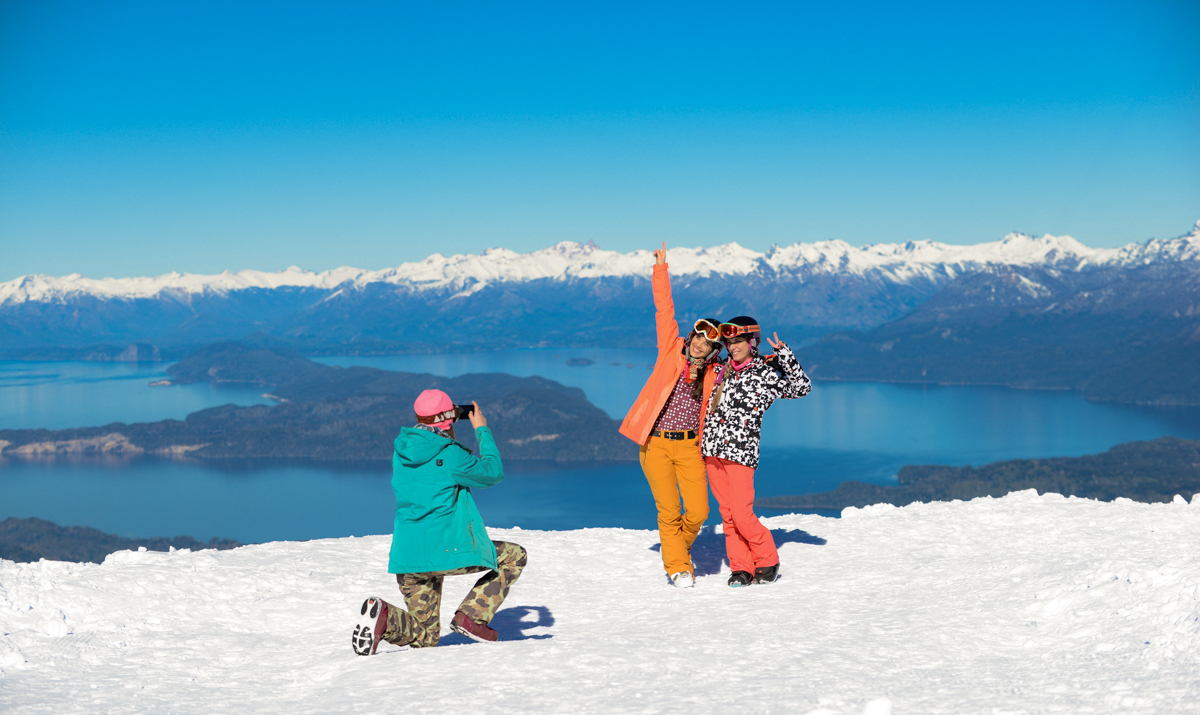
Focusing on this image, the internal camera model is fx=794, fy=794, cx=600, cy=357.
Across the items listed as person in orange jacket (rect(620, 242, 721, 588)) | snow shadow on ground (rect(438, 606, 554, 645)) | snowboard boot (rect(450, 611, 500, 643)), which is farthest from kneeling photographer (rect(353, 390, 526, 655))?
person in orange jacket (rect(620, 242, 721, 588))

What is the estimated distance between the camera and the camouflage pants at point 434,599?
5.69 meters

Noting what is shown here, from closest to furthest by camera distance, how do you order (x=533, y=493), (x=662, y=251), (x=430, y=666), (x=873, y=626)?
(x=430, y=666) → (x=873, y=626) → (x=662, y=251) → (x=533, y=493)

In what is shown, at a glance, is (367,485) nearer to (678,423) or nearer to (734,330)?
(678,423)

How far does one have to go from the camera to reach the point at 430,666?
5.32m

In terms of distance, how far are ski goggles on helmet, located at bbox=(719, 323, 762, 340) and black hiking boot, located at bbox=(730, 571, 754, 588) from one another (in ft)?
8.03

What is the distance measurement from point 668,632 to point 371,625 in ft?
7.72

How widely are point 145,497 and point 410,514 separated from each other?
181 metres

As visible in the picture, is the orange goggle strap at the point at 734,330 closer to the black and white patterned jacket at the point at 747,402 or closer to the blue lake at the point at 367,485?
the black and white patterned jacket at the point at 747,402

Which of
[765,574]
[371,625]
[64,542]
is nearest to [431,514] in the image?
[371,625]

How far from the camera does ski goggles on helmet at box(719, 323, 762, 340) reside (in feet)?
25.4

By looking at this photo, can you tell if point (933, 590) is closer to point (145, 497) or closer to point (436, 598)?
point (436, 598)

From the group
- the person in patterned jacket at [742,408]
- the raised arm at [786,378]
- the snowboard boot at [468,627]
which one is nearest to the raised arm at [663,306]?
the person in patterned jacket at [742,408]

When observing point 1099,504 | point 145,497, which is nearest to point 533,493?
point 145,497

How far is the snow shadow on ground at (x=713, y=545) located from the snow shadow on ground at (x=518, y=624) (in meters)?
1.98
